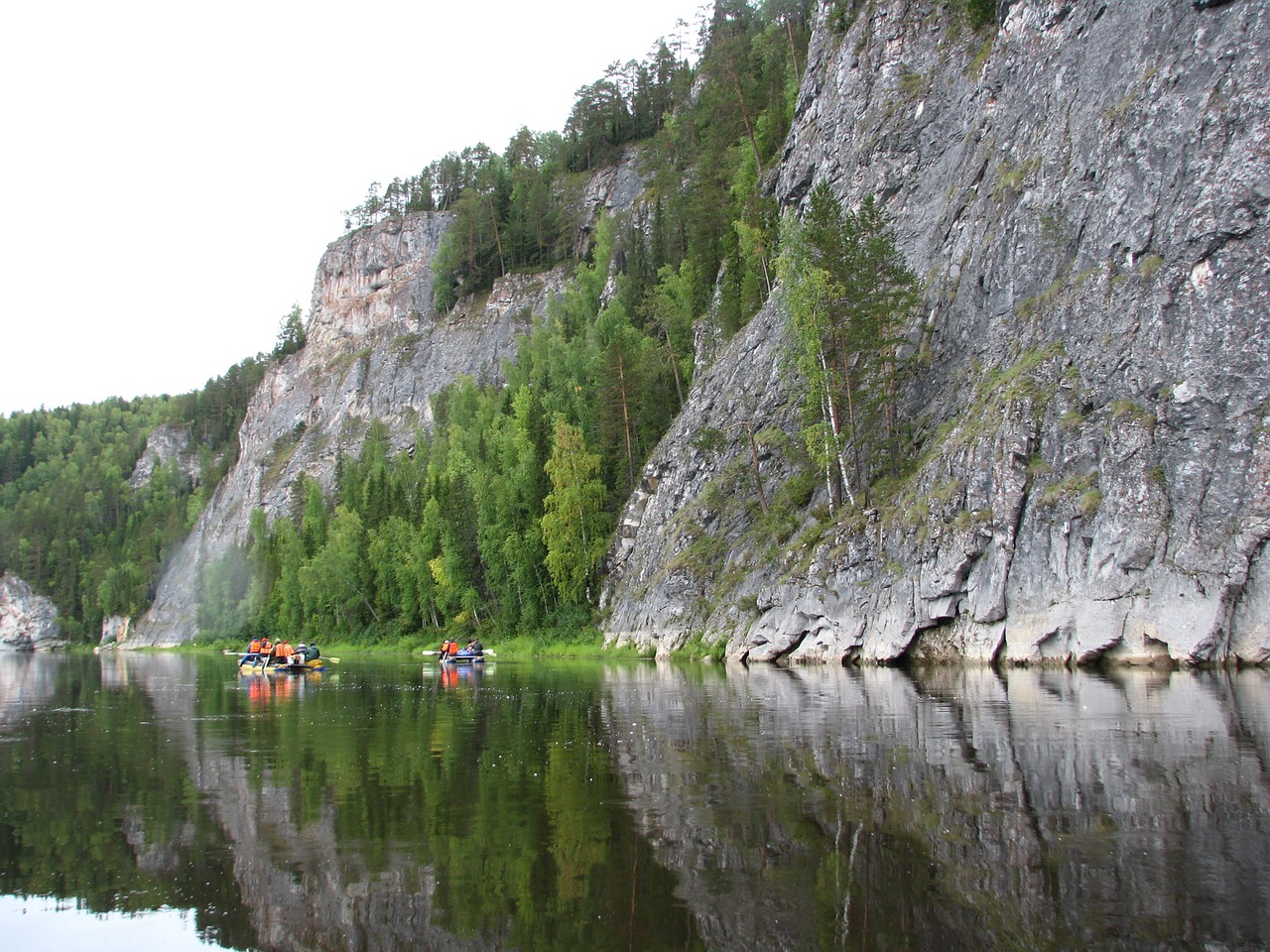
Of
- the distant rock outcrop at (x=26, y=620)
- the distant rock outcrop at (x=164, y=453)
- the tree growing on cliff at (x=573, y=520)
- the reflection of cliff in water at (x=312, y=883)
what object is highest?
the distant rock outcrop at (x=164, y=453)

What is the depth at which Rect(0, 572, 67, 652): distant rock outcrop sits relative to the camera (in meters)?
148

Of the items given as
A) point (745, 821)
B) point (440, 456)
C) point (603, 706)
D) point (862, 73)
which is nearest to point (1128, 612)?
point (603, 706)

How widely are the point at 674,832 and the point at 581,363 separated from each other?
65.5 meters

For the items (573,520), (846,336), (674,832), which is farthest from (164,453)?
(674,832)

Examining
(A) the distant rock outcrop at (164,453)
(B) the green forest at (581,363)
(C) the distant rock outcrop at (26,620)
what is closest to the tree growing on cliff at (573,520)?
(B) the green forest at (581,363)

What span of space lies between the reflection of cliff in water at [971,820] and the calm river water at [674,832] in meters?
0.04

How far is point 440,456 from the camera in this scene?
89.9m

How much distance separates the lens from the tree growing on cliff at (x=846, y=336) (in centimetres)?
3734

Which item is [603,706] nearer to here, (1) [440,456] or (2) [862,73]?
(2) [862,73]

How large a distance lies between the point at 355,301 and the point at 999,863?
12990cm

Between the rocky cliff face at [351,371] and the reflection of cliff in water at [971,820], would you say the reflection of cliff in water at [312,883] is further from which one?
the rocky cliff face at [351,371]

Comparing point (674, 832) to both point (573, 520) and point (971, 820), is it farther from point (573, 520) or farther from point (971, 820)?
point (573, 520)

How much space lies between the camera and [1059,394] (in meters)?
29.8

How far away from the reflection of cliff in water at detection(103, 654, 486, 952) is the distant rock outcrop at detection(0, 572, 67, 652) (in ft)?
529
